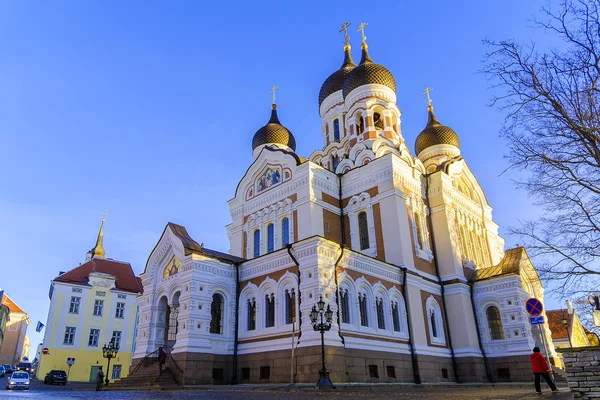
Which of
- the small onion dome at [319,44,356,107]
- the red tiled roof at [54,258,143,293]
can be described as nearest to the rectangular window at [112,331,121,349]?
the red tiled roof at [54,258,143,293]

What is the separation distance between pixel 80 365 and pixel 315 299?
26116 millimetres

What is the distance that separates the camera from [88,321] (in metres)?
34.7

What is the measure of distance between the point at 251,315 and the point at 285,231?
531cm

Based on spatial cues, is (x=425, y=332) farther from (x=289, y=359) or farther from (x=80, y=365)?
(x=80, y=365)

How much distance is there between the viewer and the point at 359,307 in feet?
55.2

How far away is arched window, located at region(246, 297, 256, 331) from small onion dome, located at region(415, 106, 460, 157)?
17821 millimetres

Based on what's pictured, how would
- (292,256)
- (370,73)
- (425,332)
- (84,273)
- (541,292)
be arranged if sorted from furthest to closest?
(84,273), (370,73), (541,292), (425,332), (292,256)

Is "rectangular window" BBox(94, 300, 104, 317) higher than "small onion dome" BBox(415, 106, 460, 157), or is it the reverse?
"small onion dome" BBox(415, 106, 460, 157)

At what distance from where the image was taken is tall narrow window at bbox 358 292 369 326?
667 inches

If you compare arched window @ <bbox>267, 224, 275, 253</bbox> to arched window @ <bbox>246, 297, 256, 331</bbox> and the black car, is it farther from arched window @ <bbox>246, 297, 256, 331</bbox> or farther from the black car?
the black car

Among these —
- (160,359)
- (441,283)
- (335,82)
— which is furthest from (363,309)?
(335,82)

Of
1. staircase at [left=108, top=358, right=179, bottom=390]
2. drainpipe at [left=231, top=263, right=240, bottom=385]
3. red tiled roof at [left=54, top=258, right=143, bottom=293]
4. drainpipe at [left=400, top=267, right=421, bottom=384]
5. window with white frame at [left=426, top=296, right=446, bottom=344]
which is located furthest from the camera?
red tiled roof at [left=54, top=258, right=143, bottom=293]

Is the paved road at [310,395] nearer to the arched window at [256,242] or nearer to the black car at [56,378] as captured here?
the arched window at [256,242]

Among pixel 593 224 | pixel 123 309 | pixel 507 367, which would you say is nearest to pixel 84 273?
pixel 123 309
